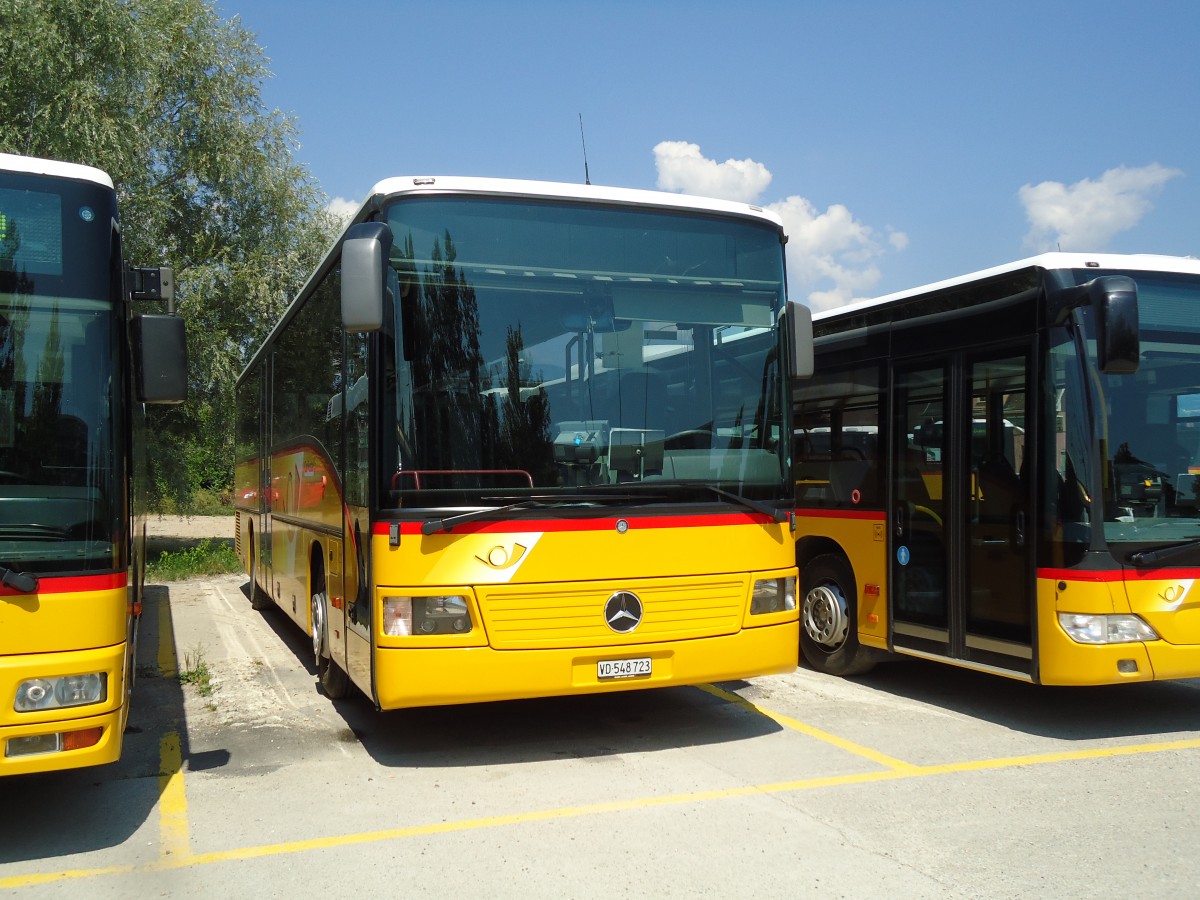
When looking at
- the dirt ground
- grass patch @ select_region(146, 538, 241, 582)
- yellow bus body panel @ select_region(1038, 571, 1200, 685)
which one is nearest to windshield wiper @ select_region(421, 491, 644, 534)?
yellow bus body panel @ select_region(1038, 571, 1200, 685)

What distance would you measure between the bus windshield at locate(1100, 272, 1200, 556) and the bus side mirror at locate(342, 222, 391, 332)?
14.5 ft

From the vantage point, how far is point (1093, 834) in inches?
200

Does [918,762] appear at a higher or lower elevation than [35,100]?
lower

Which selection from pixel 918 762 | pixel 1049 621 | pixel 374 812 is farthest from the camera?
pixel 1049 621

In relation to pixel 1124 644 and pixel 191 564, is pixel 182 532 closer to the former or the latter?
pixel 191 564

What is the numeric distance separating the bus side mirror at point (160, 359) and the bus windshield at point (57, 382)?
0.18 metres

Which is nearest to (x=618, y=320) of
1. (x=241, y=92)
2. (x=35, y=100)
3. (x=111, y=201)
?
(x=111, y=201)

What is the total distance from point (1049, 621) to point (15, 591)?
224 inches

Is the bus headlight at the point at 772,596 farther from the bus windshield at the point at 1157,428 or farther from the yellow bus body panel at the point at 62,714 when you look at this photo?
the yellow bus body panel at the point at 62,714

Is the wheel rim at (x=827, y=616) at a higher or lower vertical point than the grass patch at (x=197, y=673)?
higher

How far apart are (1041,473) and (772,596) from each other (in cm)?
184

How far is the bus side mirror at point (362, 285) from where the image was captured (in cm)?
585

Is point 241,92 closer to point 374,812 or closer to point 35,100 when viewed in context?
point 35,100

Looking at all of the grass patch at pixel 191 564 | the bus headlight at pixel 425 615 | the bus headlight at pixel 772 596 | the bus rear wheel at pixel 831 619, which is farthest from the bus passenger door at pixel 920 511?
the grass patch at pixel 191 564
